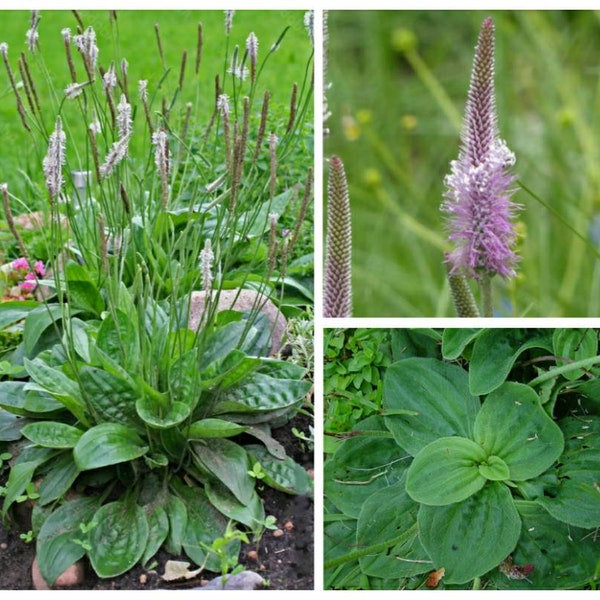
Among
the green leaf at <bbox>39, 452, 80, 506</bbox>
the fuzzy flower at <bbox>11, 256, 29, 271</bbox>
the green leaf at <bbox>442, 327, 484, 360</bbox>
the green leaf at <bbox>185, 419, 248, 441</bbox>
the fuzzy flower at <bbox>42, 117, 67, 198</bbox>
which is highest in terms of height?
the fuzzy flower at <bbox>42, 117, 67, 198</bbox>

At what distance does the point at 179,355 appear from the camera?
189cm

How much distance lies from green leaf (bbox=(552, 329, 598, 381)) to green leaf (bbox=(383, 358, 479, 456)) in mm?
200

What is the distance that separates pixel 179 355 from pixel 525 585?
84 centimetres

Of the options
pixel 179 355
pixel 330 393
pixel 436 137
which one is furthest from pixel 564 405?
pixel 436 137

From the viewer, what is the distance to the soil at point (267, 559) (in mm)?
1792

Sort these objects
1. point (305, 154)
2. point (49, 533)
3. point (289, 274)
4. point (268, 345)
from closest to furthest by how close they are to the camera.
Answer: point (49, 533)
point (268, 345)
point (289, 274)
point (305, 154)

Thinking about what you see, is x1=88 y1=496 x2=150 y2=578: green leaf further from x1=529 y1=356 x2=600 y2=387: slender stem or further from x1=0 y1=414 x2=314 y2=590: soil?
x1=529 y1=356 x2=600 y2=387: slender stem

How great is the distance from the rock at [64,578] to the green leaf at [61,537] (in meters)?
0.03

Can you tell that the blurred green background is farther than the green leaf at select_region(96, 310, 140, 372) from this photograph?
Yes

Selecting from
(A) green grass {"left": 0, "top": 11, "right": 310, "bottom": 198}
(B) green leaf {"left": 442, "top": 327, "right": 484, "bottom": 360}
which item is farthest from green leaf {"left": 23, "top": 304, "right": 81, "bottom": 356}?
(A) green grass {"left": 0, "top": 11, "right": 310, "bottom": 198}

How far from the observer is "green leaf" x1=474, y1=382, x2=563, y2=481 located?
5.87 feet

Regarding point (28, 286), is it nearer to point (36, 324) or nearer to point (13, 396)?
point (36, 324)

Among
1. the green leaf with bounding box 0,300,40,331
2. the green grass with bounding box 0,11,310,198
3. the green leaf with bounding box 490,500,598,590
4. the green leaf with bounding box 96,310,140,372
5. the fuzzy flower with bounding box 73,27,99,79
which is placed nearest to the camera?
the fuzzy flower with bounding box 73,27,99,79
